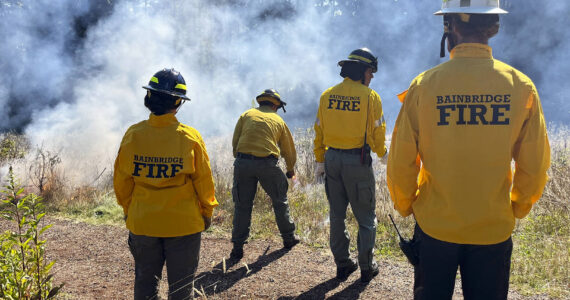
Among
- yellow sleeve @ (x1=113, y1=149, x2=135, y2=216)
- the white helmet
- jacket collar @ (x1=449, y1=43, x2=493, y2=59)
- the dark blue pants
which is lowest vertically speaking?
the dark blue pants

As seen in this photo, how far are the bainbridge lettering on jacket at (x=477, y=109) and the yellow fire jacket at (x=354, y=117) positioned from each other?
199 cm

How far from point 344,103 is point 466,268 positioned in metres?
2.21

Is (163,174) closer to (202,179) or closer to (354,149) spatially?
(202,179)

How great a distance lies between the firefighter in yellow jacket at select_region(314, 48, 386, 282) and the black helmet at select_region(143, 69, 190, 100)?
5.48 feet

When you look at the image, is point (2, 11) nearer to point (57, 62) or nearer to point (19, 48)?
point (19, 48)

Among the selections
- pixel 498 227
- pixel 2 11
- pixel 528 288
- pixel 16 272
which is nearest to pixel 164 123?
pixel 16 272

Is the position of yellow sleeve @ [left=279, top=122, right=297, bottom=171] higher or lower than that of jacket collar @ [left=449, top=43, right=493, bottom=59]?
lower

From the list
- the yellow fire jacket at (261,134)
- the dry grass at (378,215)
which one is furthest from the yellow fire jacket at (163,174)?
the dry grass at (378,215)

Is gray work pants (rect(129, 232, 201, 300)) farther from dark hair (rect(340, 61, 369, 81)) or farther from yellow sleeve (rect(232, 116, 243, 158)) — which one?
yellow sleeve (rect(232, 116, 243, 158))

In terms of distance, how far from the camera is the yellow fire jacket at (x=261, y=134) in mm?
4641

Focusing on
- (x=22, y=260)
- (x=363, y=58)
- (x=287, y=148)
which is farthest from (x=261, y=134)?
(x=22, y=260)

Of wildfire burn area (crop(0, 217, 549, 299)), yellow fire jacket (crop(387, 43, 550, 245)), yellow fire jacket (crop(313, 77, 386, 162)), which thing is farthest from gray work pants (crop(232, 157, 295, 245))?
yellow fire jacket (crop(387, 43, 550, 245))

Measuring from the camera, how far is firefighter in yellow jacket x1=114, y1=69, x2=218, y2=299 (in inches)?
99.5

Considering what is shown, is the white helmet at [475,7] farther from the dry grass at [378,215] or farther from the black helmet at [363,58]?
the dry grass at [378,215]
